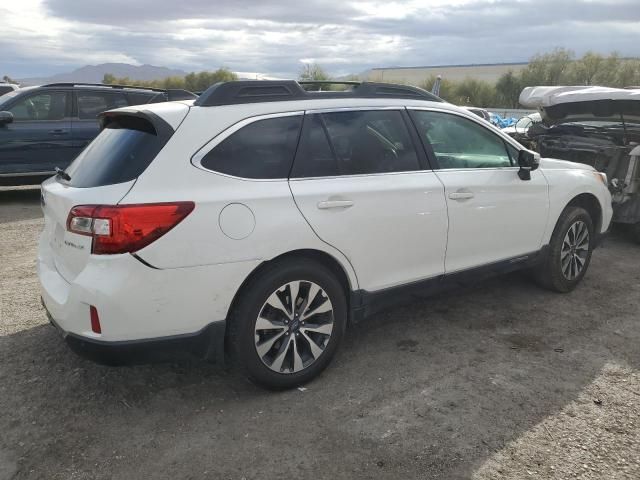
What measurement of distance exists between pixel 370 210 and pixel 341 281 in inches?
18.6

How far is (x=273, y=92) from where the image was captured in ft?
11.2

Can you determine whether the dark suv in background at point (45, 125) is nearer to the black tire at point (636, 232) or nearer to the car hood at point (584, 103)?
the car hood at point (584, 103)

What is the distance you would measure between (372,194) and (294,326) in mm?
933

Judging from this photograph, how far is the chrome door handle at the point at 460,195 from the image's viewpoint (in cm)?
391

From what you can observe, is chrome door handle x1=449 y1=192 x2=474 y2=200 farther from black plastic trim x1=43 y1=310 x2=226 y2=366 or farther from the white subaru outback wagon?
black plastic trim x1=43 y1=310 x2=226 y2=366

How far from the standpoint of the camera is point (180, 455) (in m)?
2.81

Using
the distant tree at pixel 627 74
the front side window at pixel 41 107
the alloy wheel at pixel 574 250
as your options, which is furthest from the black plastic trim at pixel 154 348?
the distant tree at pixel 627 74

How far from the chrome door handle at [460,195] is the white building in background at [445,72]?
208 ft

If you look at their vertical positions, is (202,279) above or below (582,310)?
above

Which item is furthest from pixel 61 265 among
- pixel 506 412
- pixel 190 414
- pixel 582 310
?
pixel 582 310

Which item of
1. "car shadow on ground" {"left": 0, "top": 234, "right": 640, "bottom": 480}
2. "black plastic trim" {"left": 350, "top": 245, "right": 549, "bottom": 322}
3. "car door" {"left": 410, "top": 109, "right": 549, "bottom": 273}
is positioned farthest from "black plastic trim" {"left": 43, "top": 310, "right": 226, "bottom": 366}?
"car door" {"left": 410, "top": 109, "right": 549, "bottom": 273}

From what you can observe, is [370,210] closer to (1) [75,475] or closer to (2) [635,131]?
(1) [75,475]

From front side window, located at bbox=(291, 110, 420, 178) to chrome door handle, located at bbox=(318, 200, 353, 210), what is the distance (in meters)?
0.19

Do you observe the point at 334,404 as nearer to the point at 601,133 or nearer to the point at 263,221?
the point at 263,221
